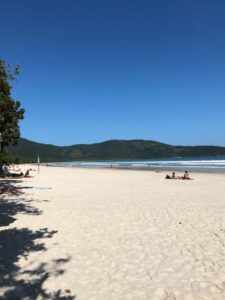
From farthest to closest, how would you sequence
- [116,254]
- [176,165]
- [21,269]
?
1. [176,165]
2. [116,254]
3. [21,269]

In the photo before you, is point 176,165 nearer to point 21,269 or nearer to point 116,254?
point 116,254

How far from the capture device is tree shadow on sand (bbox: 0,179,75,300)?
18.1 feet

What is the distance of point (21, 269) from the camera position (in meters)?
6.58

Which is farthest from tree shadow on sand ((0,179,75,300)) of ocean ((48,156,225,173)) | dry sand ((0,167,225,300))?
ocean ((48,156,225,173))

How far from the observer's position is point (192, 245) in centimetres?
817

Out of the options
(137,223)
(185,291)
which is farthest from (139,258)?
(137,223)

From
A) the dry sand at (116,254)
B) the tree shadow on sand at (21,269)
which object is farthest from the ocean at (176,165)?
the tree shadow on sand at (21,269)

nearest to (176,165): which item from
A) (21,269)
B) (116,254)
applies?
(116,254)

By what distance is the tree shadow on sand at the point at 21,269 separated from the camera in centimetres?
550

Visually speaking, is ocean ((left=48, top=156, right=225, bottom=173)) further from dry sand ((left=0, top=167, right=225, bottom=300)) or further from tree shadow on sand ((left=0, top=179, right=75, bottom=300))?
tree shadow on sand ((left=0, top=179, right=75, bottom=300))

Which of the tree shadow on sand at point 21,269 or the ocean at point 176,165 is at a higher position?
the ocean at point 176,165

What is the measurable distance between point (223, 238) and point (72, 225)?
4.38 metres

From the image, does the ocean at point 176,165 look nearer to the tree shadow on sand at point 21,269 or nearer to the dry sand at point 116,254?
the dry sand at point 116,254

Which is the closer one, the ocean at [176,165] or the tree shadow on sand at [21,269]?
the tree shadow on sand at [21,269]
